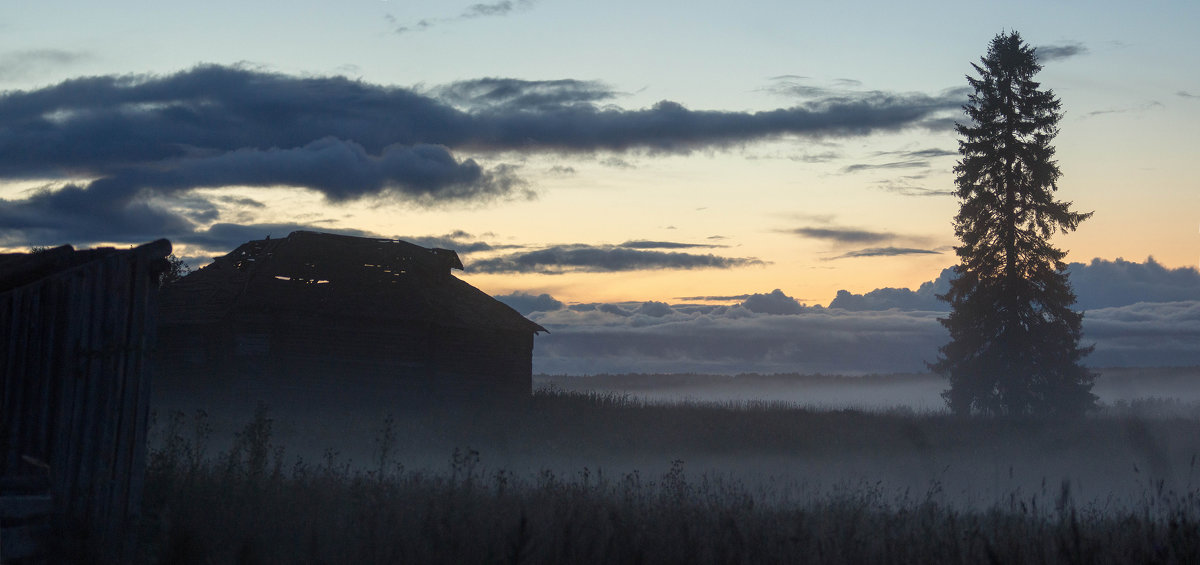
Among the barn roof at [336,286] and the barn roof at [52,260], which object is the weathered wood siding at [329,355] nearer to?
the barn roof at [336,286]

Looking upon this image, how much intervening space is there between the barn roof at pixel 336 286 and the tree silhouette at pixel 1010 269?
17.2 m

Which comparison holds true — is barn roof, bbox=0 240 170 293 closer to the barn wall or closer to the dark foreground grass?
the dark foreground grass

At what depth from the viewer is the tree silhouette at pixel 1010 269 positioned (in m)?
33.7

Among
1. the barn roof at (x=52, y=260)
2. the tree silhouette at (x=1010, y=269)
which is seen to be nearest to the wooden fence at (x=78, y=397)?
the barn roof at (x=52, y=260)

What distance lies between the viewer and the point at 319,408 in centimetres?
3014

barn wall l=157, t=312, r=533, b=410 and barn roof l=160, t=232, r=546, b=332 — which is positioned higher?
barn roof l=160, t=232, r=546, b=332

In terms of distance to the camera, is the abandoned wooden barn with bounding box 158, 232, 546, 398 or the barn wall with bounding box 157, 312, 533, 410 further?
the abandoned wooden barn with bounding box 158, 232, 546, 398

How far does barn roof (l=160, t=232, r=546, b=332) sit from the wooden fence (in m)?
23.2

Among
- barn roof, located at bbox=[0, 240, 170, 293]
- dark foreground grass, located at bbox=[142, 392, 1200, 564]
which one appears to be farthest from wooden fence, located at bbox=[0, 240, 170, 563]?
dark foreground grass, located at bbox=[142, 392, 1200, 564]

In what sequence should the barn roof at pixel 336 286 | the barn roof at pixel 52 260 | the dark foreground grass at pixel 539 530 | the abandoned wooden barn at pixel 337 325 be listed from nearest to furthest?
the dark foreground grass at pixel 539 530, the barn roof at pixel 52 260, the abandoned wooden barn at pixel 337 325, the barn roof at pixel 336 286

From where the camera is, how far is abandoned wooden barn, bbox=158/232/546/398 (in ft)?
100

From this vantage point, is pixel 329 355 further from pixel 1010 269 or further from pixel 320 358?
pixel 1010 269

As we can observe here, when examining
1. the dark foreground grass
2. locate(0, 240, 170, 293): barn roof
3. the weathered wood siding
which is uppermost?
locate(0, 240, 170, 293): barn roof

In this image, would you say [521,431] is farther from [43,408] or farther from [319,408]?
[43,408]
